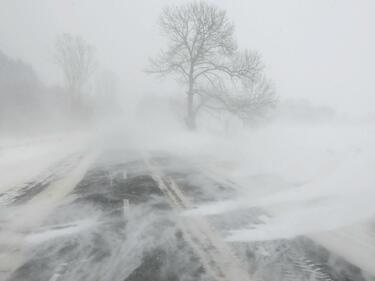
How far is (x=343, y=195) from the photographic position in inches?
316

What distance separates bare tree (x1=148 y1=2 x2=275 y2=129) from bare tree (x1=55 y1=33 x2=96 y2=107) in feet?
100

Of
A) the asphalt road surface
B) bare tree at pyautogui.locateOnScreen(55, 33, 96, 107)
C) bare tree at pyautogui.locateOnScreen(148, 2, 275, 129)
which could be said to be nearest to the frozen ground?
the asphalt road surface

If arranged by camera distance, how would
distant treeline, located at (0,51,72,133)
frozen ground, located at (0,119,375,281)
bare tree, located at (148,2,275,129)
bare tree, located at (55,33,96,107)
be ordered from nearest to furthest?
frozen ground, located at (0,119,375,281), bare tree, located at (148,2,275,129), distant treeline, located at (0,51,72,133), bare tree, located at (55,33,96,107)

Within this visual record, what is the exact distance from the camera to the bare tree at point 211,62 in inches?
992

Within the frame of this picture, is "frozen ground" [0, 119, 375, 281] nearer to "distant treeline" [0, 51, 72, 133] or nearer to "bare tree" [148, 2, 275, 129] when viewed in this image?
"bare tree" [148, 2, 275, 129]

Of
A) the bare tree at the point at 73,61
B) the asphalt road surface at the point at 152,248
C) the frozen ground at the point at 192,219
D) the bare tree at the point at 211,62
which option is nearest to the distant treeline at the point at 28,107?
the bare tree at the point at 73,61

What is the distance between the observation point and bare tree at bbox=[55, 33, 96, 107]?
53500mm

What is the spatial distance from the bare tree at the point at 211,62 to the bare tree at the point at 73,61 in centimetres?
3052

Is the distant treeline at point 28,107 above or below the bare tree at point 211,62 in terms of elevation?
below

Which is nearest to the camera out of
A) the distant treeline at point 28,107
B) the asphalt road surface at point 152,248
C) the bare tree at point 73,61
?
the asphalt road surface at point 152,248

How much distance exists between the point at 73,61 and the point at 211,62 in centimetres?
3432

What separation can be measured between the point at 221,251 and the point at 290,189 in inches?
179

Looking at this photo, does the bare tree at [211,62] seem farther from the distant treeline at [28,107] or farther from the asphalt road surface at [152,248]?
the distant treeline at [28,107]

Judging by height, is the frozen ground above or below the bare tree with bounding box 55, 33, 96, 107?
below
